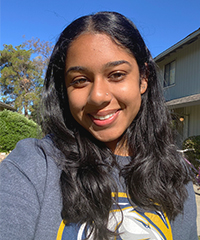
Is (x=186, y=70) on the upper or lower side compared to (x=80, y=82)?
upper

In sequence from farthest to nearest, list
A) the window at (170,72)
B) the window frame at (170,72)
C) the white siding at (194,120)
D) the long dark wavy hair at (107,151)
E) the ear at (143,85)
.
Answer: the window at (170,72) < the window frame at (170,72) < the white siding at (194,120) < the ear at (143,85) < the long dark wavy hair at (107,151)

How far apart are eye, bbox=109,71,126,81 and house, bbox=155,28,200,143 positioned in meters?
8.09

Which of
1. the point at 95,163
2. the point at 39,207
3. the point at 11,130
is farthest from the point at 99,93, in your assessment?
the point at 11,130

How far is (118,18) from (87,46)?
12.8 inches

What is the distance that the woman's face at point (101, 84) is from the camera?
121cm

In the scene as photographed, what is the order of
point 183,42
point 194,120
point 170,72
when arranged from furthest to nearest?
point 170,72
point 194,120
point 183,42

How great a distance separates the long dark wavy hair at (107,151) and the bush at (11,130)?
12301 mm

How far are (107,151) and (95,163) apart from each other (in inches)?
Result: 5.8

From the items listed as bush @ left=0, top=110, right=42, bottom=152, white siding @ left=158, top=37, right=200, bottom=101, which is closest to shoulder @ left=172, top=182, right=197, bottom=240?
white siding @ left=158, top=37, right=200, bottom=101

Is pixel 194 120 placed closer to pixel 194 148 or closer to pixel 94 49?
pixel 194 148

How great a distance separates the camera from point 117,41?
129 cm

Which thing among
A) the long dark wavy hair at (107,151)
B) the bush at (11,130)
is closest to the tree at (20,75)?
the bush at (11,130)

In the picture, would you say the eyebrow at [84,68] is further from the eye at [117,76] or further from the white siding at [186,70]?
the white siding at [186,70]

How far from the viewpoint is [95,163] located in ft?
4.40
